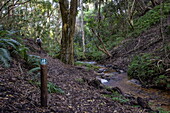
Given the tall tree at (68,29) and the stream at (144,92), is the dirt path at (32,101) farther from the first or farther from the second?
the tall tree at (68,29)

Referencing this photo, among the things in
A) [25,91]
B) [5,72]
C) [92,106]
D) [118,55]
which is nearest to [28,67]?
[5,72]

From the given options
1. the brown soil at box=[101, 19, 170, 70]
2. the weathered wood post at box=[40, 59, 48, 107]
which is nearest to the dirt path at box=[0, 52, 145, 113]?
the weathered wood post at box=[40, 59, 48, 107]

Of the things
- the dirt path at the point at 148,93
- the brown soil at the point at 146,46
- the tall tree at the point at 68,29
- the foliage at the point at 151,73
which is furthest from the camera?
the brown soil at the point at 146,46

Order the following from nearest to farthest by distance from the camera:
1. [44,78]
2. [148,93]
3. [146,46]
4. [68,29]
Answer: [44,78] → [148,93] → [68,29] → [146,46]

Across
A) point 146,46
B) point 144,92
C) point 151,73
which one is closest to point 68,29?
point 151,73

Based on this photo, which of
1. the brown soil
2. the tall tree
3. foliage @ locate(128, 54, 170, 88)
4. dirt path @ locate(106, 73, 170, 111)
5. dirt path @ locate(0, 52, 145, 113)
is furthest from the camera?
the brown soil

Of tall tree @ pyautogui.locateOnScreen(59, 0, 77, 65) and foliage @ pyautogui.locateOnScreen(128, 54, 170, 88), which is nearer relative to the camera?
foliage @ pyautogui.locateOnScreen(128, 54, 170, 88)

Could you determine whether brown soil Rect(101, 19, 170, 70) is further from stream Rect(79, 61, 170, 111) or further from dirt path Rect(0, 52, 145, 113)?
dirt path Rect(0, 52, 145, 113)

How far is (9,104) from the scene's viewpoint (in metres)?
2.72

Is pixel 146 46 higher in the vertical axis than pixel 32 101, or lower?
higher

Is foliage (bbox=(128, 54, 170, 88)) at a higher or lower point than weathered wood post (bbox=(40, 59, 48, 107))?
lower

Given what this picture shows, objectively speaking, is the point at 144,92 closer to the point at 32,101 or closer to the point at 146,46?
the point at 32,101

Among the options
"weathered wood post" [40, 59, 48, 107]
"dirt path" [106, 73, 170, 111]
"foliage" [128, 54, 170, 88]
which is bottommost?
"dirt path" [106, 73, 170, 111]

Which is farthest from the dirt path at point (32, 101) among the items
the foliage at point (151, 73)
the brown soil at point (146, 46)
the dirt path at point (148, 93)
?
the brown soil at point (146, 46)
